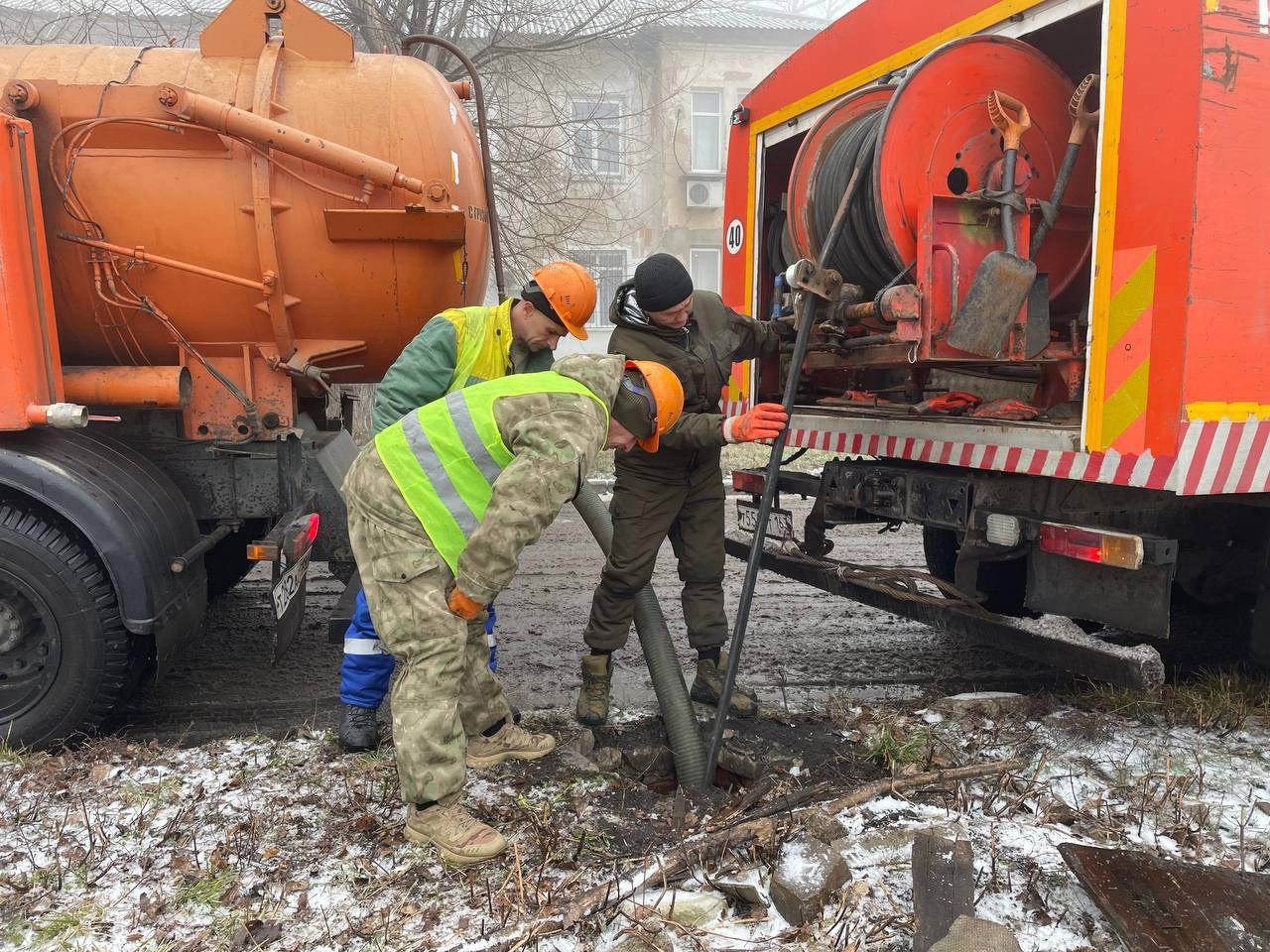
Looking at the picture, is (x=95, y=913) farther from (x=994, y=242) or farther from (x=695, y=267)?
(x=695, y=267)

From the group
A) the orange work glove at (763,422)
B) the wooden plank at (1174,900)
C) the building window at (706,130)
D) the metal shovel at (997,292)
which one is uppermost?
the building window at (706,130)

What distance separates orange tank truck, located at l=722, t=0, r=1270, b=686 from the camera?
2555 mm

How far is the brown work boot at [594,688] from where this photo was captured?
11.5 feet

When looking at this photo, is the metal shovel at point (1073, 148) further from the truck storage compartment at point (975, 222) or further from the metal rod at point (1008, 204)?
the metal rod at point (1008, 204)

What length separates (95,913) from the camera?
89.0 inches

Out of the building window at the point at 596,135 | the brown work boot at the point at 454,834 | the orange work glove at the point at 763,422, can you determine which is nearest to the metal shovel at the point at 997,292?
the orange work glove at the point at 763,422

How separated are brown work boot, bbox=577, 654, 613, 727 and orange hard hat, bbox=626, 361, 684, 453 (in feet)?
3.96

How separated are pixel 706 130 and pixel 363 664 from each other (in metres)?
17.9

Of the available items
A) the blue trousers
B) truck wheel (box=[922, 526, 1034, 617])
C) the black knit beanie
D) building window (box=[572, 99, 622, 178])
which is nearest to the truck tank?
the black knit beanie

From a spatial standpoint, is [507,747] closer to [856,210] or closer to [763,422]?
[763,422]

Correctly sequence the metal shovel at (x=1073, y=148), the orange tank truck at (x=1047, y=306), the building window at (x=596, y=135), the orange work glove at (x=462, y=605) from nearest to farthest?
the orange work glove at (x=462, y=605) < the orange tank truck at (x=1047, y=306) < the metal shovel at (x=1073, y=148) < the building window at (x=596, y=135)

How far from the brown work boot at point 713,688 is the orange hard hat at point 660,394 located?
1376 mm

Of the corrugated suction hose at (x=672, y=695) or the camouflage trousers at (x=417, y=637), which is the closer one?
the camouflage trousers at (x=417, y=637)

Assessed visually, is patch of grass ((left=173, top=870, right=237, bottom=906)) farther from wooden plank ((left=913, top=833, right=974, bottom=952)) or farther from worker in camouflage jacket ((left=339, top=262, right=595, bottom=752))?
wooden plank ((left=913, top=833, right=974, bottom=952))
